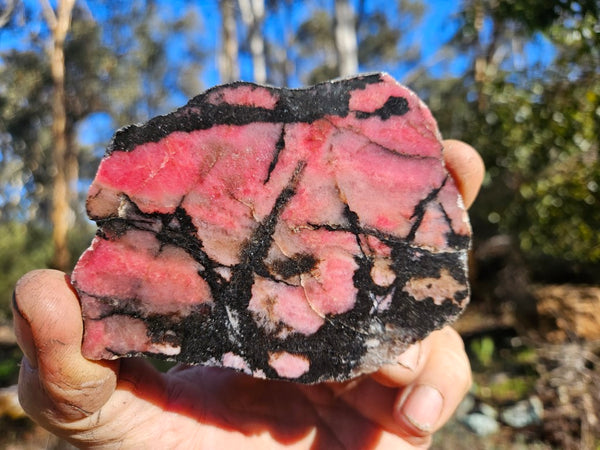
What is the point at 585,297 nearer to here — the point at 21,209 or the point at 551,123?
the point at 551,123

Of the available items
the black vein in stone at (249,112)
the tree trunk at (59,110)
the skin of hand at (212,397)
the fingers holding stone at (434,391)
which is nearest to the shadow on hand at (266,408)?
the skin of hand at (212,397)

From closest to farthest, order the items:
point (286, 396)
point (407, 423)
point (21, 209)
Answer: point (407, 423) → point (286, 396) → point (21, 209)

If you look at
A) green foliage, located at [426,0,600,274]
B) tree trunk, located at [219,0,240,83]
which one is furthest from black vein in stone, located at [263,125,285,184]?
tree trunk, located at [219,0,240,83]

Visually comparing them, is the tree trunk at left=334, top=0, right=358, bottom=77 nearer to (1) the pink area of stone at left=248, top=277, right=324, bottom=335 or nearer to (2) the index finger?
(2) the index finger

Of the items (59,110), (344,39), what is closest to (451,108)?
(344,39)

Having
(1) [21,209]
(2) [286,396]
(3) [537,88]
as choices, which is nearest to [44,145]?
(1) [21,209]

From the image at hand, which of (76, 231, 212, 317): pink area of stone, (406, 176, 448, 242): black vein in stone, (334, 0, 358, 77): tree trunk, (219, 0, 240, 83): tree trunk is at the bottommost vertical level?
(76, 231, 212, 317): pink area of stone

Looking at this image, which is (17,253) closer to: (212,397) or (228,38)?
(228,38)
